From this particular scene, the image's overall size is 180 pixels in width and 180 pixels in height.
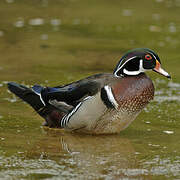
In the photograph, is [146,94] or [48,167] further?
[146,94]

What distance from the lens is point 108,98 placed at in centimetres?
635

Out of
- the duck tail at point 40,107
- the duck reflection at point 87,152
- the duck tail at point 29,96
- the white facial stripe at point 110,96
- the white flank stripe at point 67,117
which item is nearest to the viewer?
the duck reflection at point 87,152

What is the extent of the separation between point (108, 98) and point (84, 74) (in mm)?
3030

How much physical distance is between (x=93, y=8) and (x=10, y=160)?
9281 millimetres

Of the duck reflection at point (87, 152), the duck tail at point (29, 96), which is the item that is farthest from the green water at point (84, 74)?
the duck tail at point (29, 96)

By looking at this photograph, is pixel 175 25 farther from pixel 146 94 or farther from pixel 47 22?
pixel 146 94

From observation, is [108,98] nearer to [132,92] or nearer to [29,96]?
[132,92]

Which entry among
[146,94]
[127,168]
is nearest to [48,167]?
[127,168]

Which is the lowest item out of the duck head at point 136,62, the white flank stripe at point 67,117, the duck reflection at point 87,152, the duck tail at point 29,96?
the duck reflection at point 87,152

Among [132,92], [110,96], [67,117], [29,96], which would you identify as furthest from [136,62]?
[29,96]

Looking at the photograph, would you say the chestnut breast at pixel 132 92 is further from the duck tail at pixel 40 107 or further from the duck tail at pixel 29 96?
the duck tail at pixel 29 96

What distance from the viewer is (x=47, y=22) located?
12820 mm

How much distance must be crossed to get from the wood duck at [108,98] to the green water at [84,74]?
19 centimetres

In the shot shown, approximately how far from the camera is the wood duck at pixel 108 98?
6.37 meters
